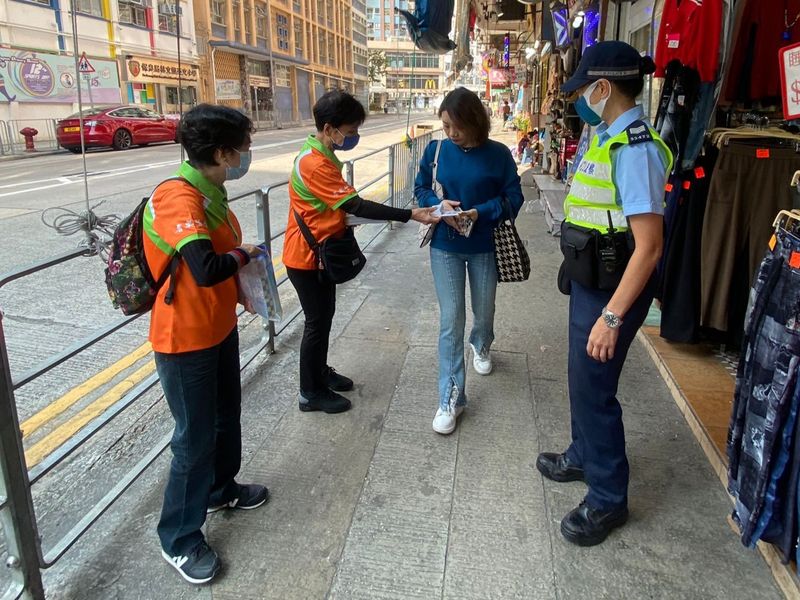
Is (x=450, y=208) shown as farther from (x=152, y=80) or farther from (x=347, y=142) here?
(x=152, y=80)

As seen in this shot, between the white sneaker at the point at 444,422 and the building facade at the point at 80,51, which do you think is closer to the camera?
the white sneaker at the point at 444,422

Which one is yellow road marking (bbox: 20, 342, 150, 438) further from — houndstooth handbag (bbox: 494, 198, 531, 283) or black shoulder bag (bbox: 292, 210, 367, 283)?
houndstooth handbag (bbox: 494, 198, 531, 283)

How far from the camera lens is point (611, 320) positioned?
208 centimetres

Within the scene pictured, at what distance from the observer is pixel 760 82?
3605 mm

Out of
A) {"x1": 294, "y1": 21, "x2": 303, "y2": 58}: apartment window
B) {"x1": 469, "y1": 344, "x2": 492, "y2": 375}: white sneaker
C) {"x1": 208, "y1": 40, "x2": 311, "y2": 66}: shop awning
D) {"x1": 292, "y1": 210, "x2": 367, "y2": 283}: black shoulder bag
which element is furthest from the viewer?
{"x1": 294, "y1": 21, "x2": 303, "y2": 58}: apartment window

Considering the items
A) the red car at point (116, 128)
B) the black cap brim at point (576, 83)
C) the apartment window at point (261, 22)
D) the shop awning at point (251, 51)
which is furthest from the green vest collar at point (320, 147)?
the apartment window at point (261, 22)

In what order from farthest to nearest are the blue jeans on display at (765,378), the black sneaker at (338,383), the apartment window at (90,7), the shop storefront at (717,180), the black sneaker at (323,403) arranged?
the apartment window at (90,7), the black sneaker at (338,383), the black sneaker at (323,403), the shop storefront at (717,180), the blue jeans on display at (765,378)

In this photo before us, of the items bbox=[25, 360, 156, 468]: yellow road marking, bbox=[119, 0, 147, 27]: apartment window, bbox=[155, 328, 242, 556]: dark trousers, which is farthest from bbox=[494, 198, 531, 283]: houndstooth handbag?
bbox=[119, 0, 147, 27]: apartment window

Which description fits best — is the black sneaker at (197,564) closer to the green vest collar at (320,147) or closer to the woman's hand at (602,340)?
the woman's hand at (602,340)

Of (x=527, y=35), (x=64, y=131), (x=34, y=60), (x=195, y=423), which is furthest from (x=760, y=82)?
(x=34, y=60)

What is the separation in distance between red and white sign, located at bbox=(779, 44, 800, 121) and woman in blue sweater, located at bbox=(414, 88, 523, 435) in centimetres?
127

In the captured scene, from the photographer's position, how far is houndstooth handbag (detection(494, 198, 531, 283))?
10.8 feet

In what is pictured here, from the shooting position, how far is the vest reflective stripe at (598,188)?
6.86 feet

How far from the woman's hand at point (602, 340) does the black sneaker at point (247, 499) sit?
1584 mm
